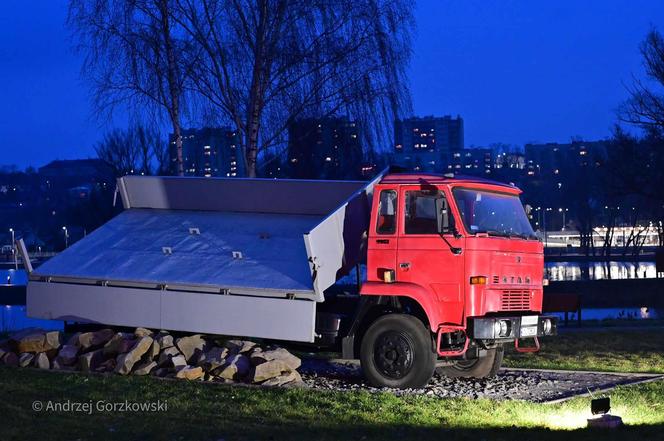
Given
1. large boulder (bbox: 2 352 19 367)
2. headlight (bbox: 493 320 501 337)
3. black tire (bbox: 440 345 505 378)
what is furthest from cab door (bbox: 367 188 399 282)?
large boulder (bbox: 2 352 19 367)

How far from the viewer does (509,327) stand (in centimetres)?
1328

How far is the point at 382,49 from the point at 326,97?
1672 mm

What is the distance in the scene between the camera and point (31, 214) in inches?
4045

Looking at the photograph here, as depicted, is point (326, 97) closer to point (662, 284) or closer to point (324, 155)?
point (324, 155)

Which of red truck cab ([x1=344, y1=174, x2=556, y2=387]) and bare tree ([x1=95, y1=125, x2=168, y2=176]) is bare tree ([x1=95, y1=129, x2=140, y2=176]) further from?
red truck cab ([x1=344, y1=174, x2=556, y2=387])

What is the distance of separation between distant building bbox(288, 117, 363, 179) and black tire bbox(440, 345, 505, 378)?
8900 mm

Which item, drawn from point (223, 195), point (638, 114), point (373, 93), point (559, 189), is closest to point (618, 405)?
point (223, 195)

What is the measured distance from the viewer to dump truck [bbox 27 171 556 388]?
43.4 ft

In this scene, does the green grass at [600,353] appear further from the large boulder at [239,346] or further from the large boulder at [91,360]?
the large boulder at [91,360]

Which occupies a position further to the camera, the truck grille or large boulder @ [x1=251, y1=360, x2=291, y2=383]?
the truck grille

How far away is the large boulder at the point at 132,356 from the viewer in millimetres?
13906

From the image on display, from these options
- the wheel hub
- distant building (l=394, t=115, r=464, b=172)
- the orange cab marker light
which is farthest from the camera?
distant building (l=394, t=115, r=464, b=172)

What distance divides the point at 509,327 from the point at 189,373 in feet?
14.1

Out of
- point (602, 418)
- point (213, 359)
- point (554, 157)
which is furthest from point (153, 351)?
point (554, 157)
